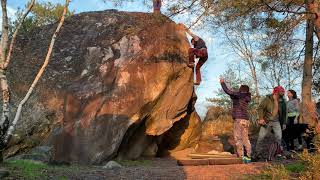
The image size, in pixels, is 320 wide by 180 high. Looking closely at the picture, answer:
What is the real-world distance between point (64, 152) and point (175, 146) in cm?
546

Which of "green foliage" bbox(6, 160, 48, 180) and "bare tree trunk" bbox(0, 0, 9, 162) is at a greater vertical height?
"bare tree trunk" bbox(0, 0, 9, 162)

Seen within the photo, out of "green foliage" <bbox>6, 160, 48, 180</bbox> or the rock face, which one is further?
the rock face

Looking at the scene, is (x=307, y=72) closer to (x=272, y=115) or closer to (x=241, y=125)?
(x=272, y=115)

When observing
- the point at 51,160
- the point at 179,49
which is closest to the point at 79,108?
the point at 51,160

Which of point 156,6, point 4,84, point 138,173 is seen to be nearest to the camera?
point 4,84

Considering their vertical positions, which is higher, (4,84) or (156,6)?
(156,6)

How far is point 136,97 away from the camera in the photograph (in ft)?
41.8

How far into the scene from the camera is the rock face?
1186cm

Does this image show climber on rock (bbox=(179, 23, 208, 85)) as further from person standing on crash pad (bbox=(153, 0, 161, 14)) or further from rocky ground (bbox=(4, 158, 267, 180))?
rocky ground (bbox=(4, 158, 267, 180))

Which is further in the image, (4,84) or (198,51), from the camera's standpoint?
(198,51)

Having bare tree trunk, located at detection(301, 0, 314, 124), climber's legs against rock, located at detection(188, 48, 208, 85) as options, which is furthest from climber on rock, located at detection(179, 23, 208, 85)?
bare tree trunk, located at detection(301, 0, 314, 124)

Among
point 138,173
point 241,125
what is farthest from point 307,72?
point 138,173

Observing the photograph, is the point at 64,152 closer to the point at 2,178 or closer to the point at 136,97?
the point at 136,97

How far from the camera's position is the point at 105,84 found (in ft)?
41.0
